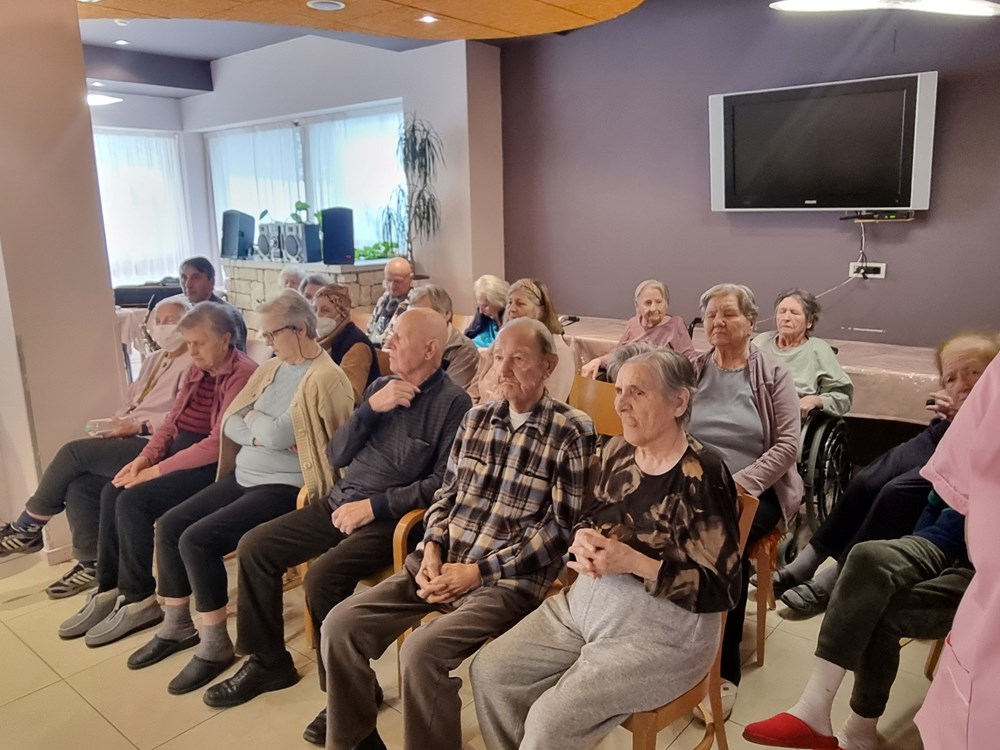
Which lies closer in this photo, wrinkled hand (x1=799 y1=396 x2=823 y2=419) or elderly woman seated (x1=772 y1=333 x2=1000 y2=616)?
elderly woman seated (x1=772 y1=333 x2=1000 y2=616)

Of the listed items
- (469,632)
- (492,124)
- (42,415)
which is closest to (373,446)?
(469,632)

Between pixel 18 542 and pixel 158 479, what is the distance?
101 centimetres

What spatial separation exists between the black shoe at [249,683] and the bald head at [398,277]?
108 inches

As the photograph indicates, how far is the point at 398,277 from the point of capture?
4.68 metres

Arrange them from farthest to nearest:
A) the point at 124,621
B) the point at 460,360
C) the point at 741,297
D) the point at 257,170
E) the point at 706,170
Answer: the point at 257,170 → the point at 706,170 → the point at 460,360 → the point at 124,621 → the point at 741,297

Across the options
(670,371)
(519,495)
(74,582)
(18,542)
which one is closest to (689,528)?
(670,371)

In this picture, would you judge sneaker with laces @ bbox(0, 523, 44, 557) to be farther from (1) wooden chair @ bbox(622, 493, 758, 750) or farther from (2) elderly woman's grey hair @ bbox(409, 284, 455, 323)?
(1) wooden chair @ bbox(622, 493, 758, 750)

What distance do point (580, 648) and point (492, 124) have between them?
4647mm

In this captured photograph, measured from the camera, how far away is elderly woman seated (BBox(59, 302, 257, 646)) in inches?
106

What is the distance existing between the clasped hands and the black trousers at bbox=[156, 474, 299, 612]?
0.76m

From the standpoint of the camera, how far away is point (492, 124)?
5691mm

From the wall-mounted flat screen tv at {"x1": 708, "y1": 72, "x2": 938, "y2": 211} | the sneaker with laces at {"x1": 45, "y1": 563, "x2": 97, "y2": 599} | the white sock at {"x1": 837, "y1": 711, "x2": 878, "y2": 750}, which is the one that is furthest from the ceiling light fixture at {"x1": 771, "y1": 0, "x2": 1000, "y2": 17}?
the sneaker with laces at {"x1": 45, "y1": 563, "x2": 97, "y2": 599}

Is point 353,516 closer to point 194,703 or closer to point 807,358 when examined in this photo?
point 194,703

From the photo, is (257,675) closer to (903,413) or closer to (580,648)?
(580,648)
